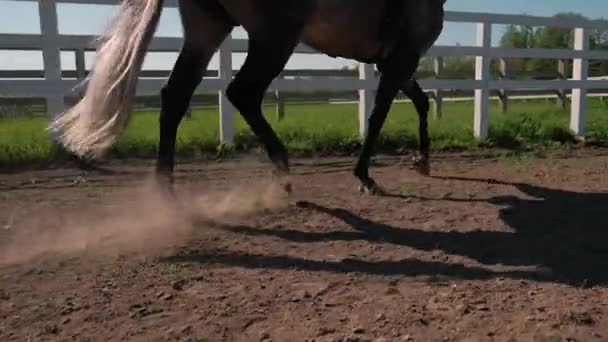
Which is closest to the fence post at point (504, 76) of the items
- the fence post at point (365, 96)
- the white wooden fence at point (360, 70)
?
the white wooden fence at point (360, 70)

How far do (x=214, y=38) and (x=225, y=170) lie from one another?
72.2 inches

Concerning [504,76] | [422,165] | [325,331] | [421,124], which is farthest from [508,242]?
[504,76]

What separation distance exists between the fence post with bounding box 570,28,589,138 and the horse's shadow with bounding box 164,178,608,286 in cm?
487

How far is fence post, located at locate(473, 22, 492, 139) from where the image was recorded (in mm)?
7902

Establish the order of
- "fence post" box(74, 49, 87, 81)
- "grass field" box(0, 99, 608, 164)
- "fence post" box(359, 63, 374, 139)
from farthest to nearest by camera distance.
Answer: "fence post" box(359, 63, 374, 139) → "fence post" box(74, 49, 87, 81) → "grass field" box(0, 99, 608, 164)

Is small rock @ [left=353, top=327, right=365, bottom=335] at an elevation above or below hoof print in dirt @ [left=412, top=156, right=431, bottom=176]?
below

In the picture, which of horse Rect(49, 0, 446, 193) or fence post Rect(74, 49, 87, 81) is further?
fence post Rect(74, 49, 87, 81)

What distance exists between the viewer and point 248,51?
3666 millimetres

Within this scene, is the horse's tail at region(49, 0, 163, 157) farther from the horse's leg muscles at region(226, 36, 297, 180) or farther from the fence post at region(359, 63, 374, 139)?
the fence post at region(359, 63, 374, 139)

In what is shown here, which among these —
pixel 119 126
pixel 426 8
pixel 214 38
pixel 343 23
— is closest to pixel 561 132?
pixel 426 8

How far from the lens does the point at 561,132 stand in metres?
8.40

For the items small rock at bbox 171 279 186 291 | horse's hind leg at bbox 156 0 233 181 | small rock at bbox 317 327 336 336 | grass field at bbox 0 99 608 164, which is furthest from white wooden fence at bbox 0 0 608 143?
small rock at bbox 317 327 336 336

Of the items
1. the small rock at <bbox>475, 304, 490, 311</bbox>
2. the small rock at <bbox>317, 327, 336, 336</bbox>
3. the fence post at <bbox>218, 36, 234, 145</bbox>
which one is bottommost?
the small rock at <bbox>317, 327, 336, 336</bbox>

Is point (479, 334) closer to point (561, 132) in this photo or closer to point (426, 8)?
point (426, 8)
